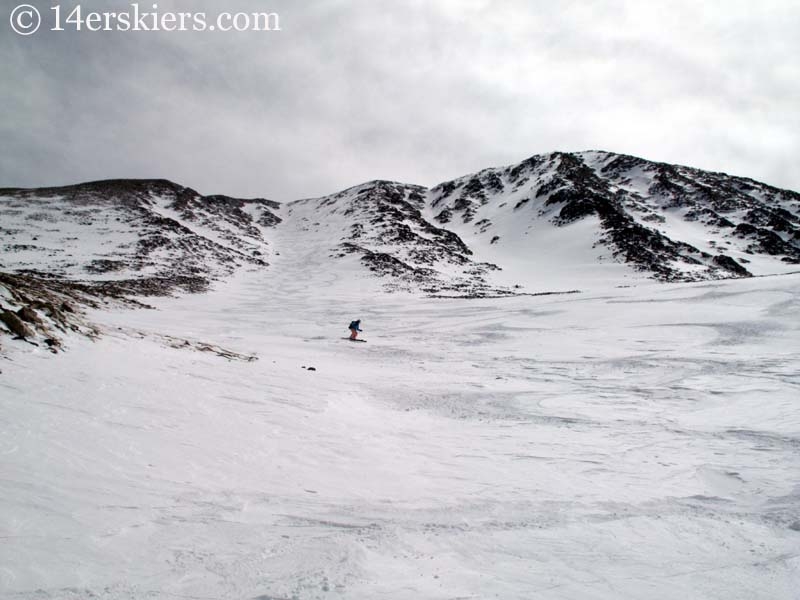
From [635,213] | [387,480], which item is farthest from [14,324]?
[635,213]

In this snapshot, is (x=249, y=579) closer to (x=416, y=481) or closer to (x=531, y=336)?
(x=416, y=481)

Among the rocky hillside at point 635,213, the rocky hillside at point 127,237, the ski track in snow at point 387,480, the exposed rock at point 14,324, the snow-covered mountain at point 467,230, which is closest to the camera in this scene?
the ski track in snow at point 387,480

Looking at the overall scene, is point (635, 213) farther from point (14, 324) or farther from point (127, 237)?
point (14, 324)

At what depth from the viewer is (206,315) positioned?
2431 centimetres

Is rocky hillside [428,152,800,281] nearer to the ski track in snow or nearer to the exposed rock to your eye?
the ski track in snow

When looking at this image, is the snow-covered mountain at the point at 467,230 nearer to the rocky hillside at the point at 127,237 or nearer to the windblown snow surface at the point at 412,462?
the rocky hillside at the point at 127,237

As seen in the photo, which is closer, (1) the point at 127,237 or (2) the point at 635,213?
(1) the point at 127,237

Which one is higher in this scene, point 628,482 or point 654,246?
point 654,246

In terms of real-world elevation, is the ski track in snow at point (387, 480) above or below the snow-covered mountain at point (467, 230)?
below

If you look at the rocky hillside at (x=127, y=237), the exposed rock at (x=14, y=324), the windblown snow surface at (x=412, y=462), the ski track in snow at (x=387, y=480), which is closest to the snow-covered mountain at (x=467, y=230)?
the rocky hillside at (x=127, y=237)

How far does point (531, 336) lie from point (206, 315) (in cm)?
1802

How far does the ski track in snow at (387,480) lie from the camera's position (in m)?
3.00

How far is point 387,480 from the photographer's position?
493 cm

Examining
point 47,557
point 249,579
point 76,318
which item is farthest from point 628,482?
point 76,318
